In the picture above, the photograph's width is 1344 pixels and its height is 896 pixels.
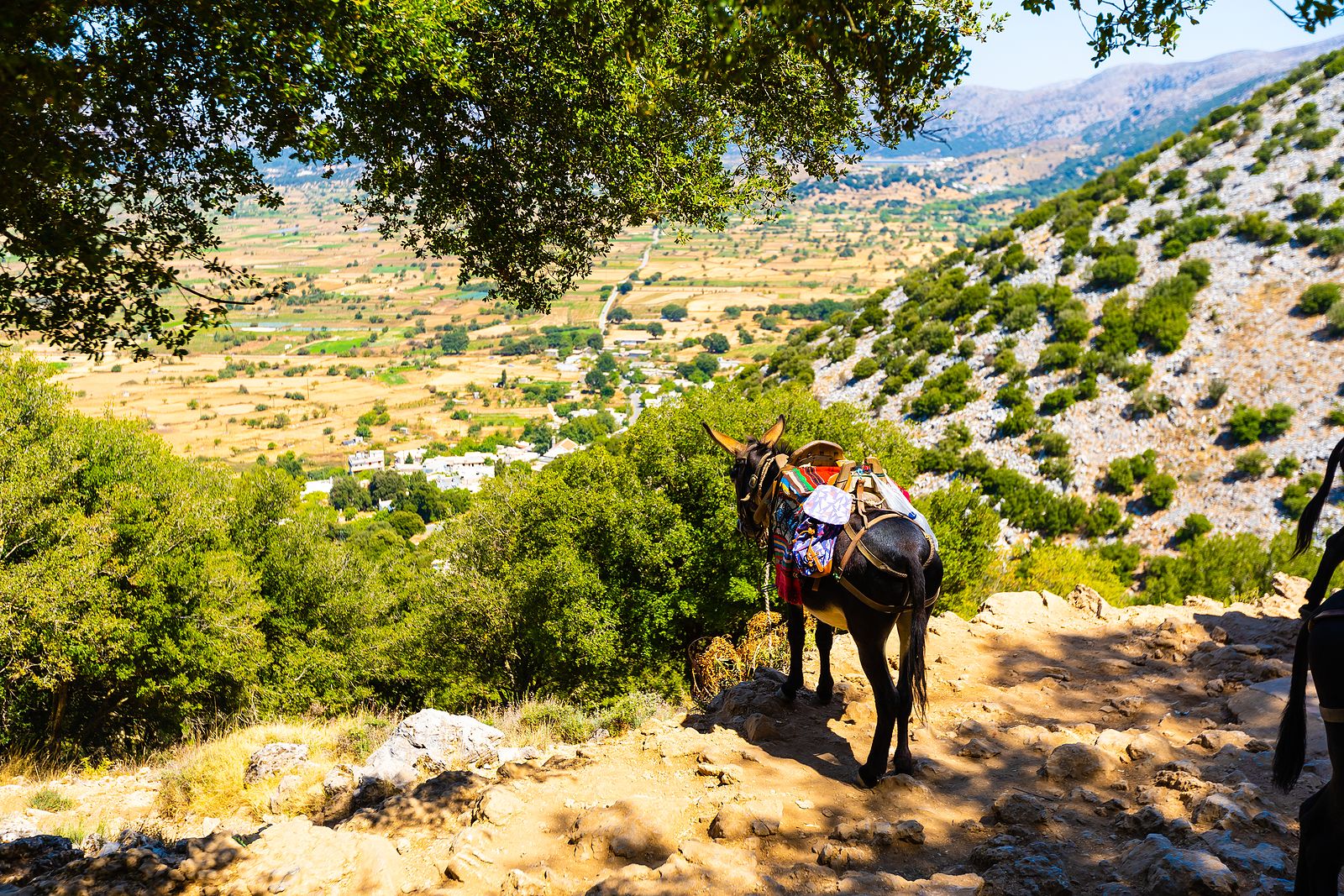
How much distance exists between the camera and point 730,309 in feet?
530

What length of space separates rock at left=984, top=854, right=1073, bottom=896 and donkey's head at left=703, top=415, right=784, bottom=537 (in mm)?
3378

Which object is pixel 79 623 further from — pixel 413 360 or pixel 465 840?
pixel 413 360

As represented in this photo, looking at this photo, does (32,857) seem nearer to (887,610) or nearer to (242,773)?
(242,773)

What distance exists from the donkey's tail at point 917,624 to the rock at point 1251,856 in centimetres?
205

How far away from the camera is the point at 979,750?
6.27 m

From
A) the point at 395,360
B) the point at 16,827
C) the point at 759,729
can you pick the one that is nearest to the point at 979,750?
the point at 759,729

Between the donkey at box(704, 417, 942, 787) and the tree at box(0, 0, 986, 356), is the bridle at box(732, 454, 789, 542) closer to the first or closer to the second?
the donkey at box(704, 417, 942, 787)

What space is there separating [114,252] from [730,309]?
15952 centimetres

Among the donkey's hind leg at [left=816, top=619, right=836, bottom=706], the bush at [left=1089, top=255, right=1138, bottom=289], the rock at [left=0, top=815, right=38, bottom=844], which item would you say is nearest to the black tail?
the donkey's hind leg at [left=816, top=619, right=836, bottom=706]

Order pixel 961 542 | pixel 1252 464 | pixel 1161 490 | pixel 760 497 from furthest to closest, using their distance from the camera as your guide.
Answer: pixel 1161 490, pixel 1252 464, pixel 961 542, pixel 760 497

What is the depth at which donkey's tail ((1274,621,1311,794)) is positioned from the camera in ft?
12.9

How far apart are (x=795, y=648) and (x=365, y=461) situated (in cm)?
9036

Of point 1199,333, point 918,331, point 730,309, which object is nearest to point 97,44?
point 1199,333

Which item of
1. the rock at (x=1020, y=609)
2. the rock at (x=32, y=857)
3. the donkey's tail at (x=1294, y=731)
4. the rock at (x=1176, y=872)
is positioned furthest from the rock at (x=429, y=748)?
the rock at (x=1020, y=609)
